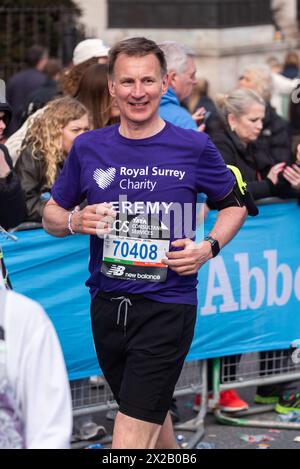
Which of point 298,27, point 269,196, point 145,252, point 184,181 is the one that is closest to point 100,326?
point 145,252

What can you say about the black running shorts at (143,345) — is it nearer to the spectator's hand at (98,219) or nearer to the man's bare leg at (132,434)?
the man's bare leg at (132,434)

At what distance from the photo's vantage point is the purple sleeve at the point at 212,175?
17.0 ft

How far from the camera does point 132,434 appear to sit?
5012 millimetres

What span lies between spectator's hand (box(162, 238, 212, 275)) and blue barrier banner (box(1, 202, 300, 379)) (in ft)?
6.00

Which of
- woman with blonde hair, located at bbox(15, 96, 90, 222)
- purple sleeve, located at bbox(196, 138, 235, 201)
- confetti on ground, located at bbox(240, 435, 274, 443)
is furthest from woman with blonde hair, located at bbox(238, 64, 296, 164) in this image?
purple sleeve, located at bbox(196, 138, 235, 201)

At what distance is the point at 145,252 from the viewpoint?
511cm

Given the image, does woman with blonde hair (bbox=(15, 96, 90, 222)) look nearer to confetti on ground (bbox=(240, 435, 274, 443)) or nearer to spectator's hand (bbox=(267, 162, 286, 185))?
spectator's hand (bbox=(267, 162, 286, 185))

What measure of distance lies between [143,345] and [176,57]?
8.97ft

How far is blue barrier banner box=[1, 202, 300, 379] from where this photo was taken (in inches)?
268

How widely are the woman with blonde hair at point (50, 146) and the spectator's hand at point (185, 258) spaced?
2078 millimetres

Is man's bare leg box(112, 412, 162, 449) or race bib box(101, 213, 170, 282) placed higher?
race bib box(101, 213, 170, 282)

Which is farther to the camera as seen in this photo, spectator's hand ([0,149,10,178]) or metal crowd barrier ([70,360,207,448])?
metal crowd barrier ([70,360,207,448])
